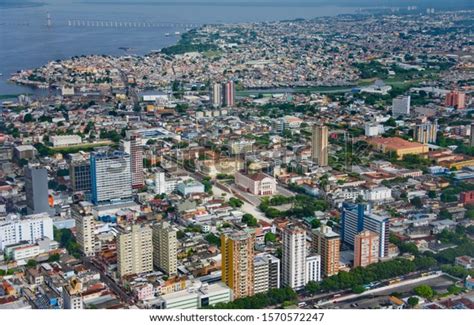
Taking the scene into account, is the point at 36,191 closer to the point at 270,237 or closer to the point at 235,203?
the point at 235,203

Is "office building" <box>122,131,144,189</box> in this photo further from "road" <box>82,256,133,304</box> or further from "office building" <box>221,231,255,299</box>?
"office building" <box>221,231,255,299</box>

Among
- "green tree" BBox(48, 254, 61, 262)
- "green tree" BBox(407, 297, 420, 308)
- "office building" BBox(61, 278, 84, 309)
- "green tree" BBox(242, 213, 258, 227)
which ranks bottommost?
"green tree" BBox(48, 254, 61, 262)

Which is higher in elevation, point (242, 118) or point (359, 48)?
point (359, 48)

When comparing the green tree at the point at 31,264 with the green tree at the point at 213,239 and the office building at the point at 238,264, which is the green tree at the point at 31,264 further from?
the office building at the point at 238,264

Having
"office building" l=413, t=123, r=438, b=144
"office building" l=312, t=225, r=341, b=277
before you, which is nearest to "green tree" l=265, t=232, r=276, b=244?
"office building" l=312, t=225, r=341, b=277

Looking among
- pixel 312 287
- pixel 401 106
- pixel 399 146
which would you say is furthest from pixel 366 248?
pixel 401 106
